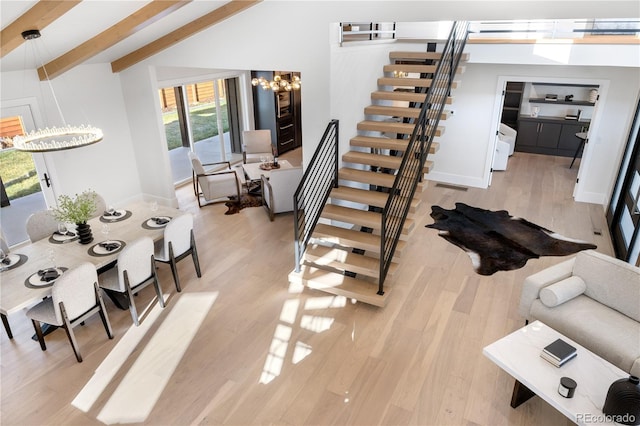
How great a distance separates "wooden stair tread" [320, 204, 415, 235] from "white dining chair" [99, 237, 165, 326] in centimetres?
204

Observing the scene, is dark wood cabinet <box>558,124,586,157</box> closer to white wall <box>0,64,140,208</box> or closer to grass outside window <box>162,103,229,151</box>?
grass outside window <box>162,103,229,151</box>

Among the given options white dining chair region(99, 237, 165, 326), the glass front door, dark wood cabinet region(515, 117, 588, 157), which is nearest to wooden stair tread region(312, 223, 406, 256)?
white dining chair region(99, 237, 165, 326)

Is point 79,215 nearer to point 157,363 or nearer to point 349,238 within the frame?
point 157,363

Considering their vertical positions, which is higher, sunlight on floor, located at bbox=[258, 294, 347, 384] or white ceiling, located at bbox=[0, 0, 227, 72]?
white ceiling, located at bbox=[0, 0, 227, 72]

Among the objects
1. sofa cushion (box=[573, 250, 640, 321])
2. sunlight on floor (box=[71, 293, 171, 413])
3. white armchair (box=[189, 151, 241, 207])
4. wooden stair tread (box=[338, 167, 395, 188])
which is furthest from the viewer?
white armchair (box=[189, 151, 241, 207])

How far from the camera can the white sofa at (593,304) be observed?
353 cm

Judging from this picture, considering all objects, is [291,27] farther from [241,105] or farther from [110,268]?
[241,105]

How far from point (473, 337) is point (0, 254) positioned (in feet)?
15.9

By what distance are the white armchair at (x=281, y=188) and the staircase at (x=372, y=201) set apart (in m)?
0.85

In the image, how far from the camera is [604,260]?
3.98 metres

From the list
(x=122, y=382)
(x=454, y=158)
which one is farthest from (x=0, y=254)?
(x=454, y=158)

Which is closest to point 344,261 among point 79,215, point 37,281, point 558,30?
point 79,215

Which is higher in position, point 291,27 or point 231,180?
point 291,27

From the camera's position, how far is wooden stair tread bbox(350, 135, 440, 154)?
17.0ft
